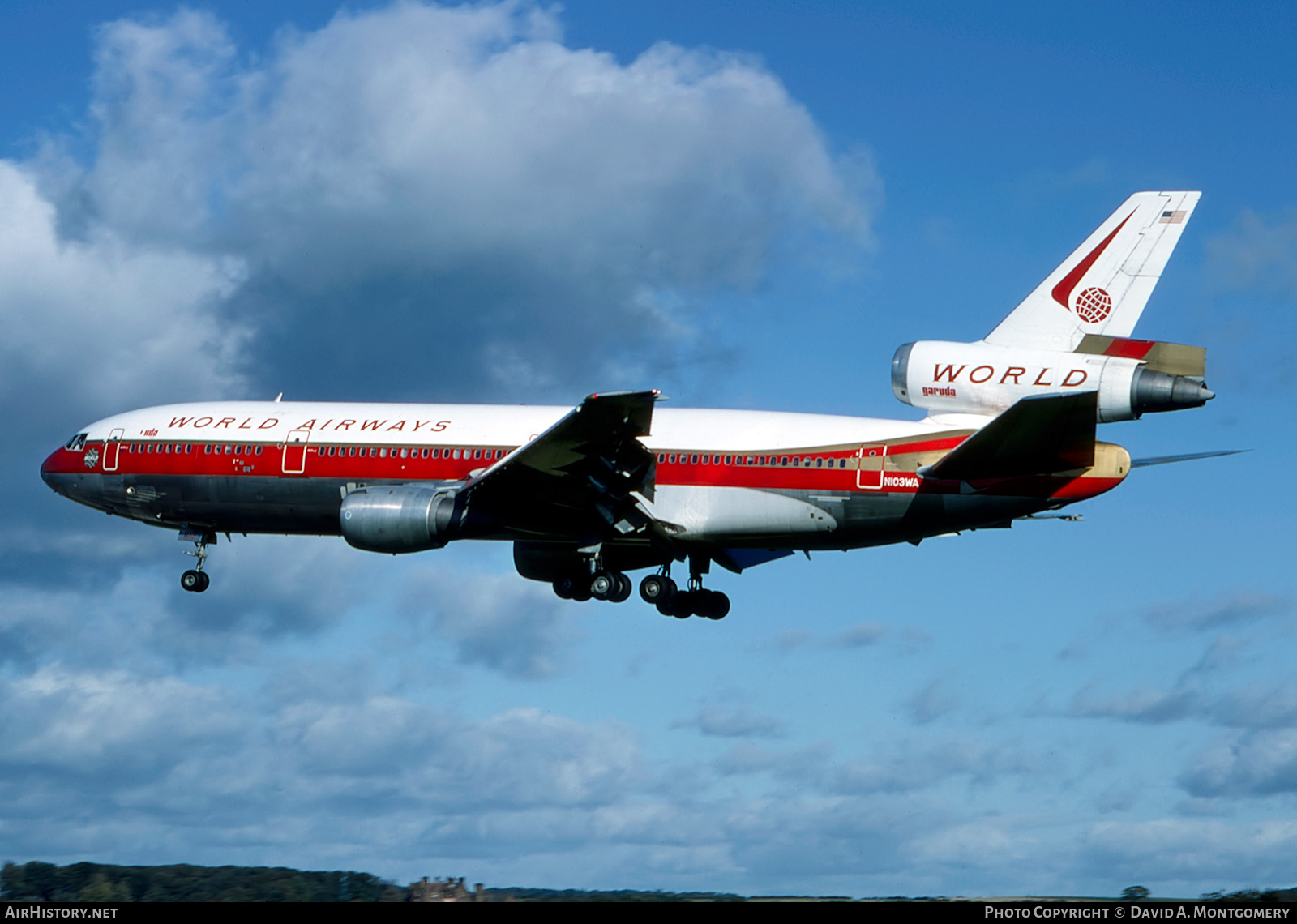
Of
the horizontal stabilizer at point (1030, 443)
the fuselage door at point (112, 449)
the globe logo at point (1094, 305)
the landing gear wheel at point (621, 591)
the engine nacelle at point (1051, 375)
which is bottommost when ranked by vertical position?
the landing gear wheel at point (621, 591)

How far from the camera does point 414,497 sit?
43.8m

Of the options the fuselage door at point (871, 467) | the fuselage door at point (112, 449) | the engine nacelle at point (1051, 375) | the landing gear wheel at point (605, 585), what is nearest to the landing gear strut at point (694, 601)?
the landing gear wheel at point (605, 585)

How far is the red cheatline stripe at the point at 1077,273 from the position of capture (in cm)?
4222

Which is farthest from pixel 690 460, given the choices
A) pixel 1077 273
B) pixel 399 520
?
pixel 1077 273

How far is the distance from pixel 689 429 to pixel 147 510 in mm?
17915

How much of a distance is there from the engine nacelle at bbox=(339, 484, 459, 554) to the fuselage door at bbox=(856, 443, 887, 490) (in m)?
11.5

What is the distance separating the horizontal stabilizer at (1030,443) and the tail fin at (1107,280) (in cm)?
304

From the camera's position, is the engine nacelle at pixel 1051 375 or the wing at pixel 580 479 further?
the wing at pixel 580 479

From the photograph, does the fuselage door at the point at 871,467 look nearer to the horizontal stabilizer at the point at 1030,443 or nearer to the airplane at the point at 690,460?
the airplane at the point at 690,460

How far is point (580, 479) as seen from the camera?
44156 millimetres

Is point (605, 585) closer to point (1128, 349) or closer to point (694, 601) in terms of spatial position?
point (694, 601)

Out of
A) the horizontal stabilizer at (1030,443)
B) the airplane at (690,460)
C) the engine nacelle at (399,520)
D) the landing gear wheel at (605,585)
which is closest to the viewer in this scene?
the horizontal stabilizer at (1030,443)
